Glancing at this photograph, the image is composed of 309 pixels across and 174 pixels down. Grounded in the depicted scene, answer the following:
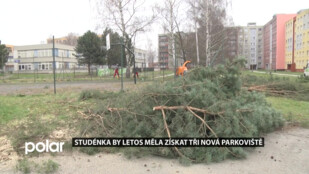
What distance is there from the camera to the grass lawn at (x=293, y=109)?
542 cm

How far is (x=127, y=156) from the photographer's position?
3.49 m

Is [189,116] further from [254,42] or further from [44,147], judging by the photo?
[254,42]

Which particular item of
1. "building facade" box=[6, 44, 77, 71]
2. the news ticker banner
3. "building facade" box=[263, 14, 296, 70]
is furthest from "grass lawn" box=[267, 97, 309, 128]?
"building facade" box=[263, 14, 296, 70]

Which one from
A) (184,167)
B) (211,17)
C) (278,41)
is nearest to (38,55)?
(211,17)

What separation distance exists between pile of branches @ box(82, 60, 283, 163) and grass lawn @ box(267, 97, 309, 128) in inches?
35.3

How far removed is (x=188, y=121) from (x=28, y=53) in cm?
5952

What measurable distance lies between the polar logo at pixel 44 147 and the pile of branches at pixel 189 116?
52 centimetres

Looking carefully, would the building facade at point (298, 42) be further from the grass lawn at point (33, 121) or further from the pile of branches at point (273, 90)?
the grass lawn at point (33, 121)

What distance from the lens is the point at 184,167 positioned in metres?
3.21

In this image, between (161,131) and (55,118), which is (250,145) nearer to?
(161,131)

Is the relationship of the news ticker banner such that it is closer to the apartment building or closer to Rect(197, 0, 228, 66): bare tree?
Rect(197, 0, 228, 66): bare tree

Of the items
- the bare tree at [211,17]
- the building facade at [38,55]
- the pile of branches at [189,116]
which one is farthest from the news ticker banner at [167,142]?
the building facade at [38,55]

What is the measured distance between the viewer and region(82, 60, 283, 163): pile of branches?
3498 millimetres

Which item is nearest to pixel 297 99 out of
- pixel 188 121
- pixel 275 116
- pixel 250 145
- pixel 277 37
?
pixel 275 116
